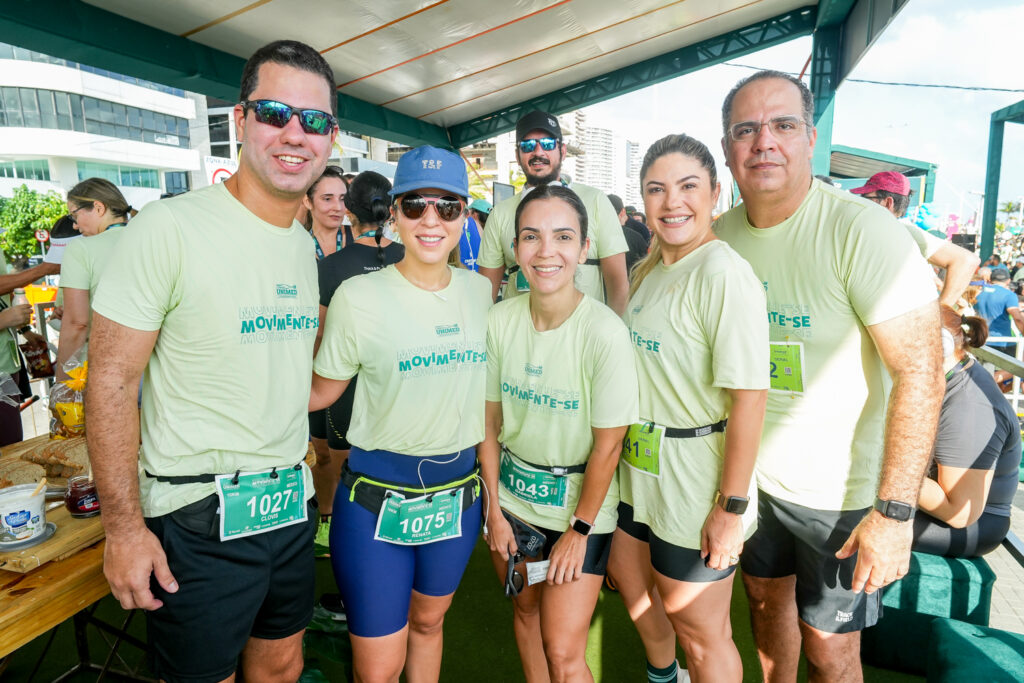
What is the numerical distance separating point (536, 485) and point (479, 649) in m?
1.41

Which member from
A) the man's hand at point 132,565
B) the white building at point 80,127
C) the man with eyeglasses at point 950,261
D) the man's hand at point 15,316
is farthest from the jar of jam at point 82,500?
the white building at point 80,127

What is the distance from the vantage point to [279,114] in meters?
1.62

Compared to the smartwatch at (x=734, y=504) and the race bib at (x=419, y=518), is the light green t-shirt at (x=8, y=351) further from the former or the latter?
the smartwatch at (x=734, y=504)

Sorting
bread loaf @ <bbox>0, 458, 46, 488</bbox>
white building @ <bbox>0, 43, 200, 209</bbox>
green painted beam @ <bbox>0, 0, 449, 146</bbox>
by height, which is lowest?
bread loaf @ <bbox>0, 458, 46, 488</bbox>

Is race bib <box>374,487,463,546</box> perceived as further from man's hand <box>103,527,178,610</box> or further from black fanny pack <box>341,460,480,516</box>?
man's hand <box>103,527,178,610</box>

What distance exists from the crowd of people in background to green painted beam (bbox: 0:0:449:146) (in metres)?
3.73

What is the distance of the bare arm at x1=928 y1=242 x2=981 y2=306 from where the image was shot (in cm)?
350

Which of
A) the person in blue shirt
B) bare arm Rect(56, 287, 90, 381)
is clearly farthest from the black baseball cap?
the person in blue shirt

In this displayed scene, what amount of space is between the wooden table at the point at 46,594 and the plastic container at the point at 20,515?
109 mm

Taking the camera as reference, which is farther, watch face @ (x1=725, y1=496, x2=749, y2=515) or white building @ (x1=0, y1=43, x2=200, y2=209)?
white building @ (x1=0, y1=43, x2=200, y2=209)

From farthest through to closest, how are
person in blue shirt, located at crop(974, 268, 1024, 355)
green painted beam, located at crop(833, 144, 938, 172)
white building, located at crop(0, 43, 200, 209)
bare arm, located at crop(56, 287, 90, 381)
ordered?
1. white building, located at crop(0, 43, 200, 209)
2. green painted beam, located at crop(833, 144, 938, 172)
3. person in blue shirt, located at crop(974, 268, 1024, 355)
4. bare arm, located at crop(56, 287, 90, 381)

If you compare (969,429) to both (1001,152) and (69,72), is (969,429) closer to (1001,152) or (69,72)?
(1001,152)

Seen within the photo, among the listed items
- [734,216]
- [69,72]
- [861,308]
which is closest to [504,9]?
[734,216]

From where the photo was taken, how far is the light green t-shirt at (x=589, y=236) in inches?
118
